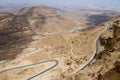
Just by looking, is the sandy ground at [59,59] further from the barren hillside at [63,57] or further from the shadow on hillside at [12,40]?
the shadow on hillside at [12,40]

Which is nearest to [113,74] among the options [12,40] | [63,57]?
[63,57]

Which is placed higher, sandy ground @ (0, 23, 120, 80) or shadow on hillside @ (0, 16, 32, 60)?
sandy ground @ (0, 23, 120, 80)

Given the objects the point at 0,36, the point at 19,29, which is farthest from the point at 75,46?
the point at 19,29

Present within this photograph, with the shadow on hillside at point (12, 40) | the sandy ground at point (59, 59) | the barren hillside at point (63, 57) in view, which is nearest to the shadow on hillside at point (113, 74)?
the barren hillside at point (63, 57)

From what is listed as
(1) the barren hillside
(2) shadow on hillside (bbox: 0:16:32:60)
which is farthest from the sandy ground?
(2) shadow on hillside (bbox: 0:16:32:60)

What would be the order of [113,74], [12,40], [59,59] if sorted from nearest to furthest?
[113,74] → [59,59] → [12,40]

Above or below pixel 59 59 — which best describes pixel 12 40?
below

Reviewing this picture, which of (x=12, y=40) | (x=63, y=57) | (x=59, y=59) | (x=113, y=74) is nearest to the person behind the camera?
(x=113, y=74)

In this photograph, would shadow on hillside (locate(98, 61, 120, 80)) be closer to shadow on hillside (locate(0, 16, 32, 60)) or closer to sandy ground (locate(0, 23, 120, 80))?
sandy ground (locate(0, 23, 120, 80))

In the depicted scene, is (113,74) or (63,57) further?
(63,57)

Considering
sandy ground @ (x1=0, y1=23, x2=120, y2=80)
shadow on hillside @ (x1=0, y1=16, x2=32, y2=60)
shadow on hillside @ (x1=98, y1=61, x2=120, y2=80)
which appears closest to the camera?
shadow on hillside @ (x1=98, y1=61, x2=120, y2=80)

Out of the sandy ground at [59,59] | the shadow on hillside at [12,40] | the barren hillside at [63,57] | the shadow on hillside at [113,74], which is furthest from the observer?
the shadow on hillside at [12,40]

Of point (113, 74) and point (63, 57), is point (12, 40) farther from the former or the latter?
point (113, 74)
